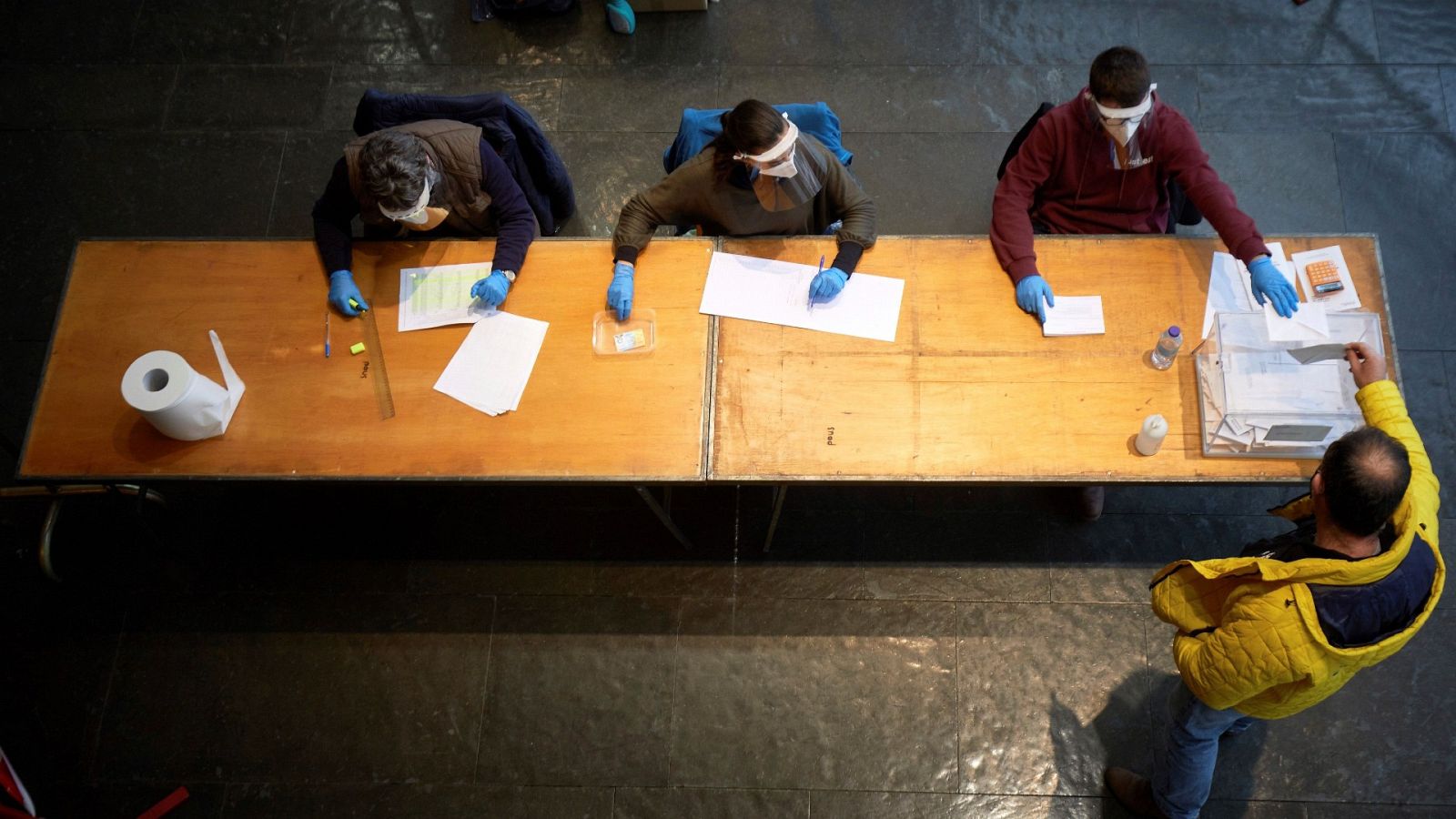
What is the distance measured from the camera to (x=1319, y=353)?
6.89 feet

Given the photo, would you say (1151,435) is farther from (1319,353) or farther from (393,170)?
(393,170)

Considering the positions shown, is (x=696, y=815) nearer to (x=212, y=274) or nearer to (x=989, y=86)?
(x=212, y=274)

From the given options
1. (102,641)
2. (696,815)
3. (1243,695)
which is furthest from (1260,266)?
(102,641)

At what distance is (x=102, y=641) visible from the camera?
9.43ft

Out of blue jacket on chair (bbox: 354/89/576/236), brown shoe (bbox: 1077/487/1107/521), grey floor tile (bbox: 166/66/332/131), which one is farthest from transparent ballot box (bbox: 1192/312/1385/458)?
grey floor tile (bbox: 166/66/332/131)

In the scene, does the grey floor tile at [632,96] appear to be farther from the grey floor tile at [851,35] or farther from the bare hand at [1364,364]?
the bare hand at [1364,364]

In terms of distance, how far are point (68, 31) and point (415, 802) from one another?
3599mm

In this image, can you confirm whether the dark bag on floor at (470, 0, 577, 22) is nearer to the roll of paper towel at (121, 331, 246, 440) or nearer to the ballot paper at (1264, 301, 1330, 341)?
the roll of paper towel at (121, 331, 246, 440)

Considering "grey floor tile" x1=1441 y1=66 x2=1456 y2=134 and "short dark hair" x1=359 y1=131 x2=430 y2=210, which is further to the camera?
"grey floor tile" x1=1441 y1=66 x2=1456 y2=134

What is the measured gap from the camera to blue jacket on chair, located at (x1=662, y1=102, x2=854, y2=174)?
252cm

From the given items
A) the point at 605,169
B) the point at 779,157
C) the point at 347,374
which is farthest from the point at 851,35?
the point at 347,374

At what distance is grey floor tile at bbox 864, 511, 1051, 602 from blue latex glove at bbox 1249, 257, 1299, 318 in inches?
39.6

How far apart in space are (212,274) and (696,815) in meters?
2.13

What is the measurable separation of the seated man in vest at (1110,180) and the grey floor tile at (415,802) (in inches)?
78.6
